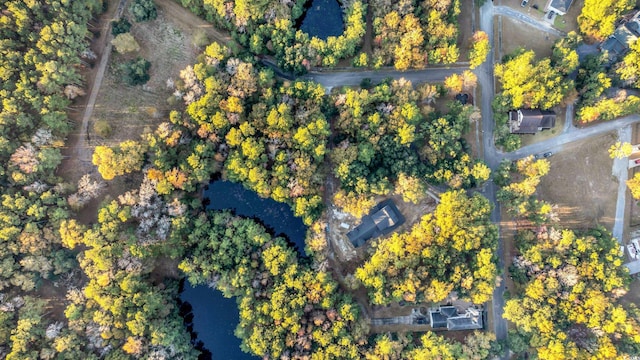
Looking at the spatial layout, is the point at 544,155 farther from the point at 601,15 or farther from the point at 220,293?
the point at 220,293

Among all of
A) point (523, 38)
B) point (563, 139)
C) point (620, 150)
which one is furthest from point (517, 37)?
point (620, 150)

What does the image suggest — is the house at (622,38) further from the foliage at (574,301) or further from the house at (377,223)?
the house at (377,223)

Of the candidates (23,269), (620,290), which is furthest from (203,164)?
(620,290)

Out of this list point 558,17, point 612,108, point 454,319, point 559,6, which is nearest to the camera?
point 612,108

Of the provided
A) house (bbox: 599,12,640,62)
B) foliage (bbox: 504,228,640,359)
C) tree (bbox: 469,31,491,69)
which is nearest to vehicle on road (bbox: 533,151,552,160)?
foliage (bbox: 504,228,640,359)

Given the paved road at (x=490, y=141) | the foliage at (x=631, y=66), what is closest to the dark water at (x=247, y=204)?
the paved road at (x=490, y=141)
